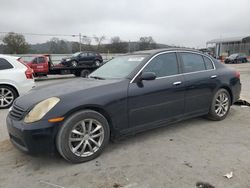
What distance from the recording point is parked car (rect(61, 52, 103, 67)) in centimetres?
1973

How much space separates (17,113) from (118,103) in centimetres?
139

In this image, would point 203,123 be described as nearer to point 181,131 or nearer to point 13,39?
point 181,131

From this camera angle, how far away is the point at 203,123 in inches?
180

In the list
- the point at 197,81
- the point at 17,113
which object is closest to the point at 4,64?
the point at 17,113

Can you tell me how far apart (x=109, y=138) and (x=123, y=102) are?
1.89ft

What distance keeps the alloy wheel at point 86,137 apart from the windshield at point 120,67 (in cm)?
95

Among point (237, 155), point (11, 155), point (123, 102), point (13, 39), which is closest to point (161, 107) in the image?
point (123, 102)

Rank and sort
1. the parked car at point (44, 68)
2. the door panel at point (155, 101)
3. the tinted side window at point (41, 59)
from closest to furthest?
the door panel at point (155, 101), the parked car at point (44, 68), the tinted side window at point (41, 59)

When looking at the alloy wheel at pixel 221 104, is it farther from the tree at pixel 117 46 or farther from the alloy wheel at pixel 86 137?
the tree at pixel 117 46

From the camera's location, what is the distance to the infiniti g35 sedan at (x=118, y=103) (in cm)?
285

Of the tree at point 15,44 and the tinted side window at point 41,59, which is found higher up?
the tree at point 15,44

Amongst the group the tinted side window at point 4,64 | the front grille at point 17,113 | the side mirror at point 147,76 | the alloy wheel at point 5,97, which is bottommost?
the alloy wheel at point 5,97

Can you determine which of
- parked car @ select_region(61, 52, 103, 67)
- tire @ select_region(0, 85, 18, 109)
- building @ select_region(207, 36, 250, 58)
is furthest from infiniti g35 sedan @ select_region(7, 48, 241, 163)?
building @ select_region(207, 36, 250, 58)

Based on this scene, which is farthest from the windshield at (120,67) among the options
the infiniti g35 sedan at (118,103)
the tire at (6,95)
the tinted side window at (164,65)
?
the tire at (6,95)
